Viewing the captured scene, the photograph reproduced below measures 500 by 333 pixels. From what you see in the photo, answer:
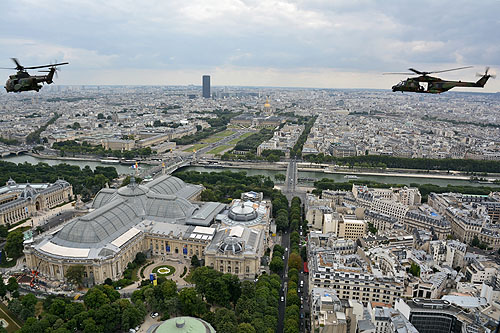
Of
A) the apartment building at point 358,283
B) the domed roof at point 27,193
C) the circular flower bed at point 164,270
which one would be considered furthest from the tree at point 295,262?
the domed roof at point 27,193

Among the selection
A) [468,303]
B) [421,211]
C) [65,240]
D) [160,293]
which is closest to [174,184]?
[65,240]

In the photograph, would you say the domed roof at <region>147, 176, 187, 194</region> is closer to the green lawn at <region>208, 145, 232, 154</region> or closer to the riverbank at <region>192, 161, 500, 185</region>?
the riverbank at <region>192, 161, 500, 185</region>

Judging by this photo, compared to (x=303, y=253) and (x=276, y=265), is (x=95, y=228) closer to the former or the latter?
(x=276, y=265)

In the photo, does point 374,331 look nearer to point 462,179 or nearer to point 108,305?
point 108,305

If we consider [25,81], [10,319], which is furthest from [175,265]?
[25,81]

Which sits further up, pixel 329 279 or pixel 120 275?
pixel 329 279

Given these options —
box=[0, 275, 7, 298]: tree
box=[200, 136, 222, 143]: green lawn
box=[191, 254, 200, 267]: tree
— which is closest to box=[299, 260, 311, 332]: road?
box=[191, 254, 200, 267]: tree
